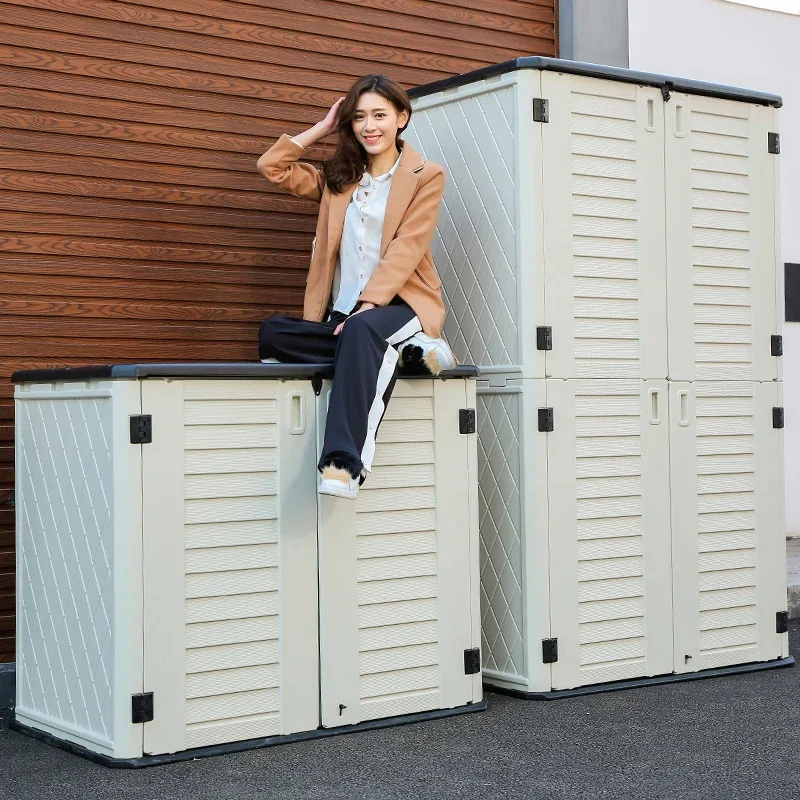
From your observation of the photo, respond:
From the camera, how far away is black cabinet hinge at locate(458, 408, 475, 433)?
4.45 meters

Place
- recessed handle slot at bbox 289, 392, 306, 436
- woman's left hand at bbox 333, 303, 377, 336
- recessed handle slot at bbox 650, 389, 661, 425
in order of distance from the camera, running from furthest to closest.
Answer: recessed handle slot at bbox 650, 389, 661, 425
woman's left hand at bbox 333, 303, 377, 336
recessed handle slot at bbox 289, 392, 306, 436

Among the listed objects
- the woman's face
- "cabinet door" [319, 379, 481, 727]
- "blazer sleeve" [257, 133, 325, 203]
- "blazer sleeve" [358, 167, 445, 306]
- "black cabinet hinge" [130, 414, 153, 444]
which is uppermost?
the woman's face

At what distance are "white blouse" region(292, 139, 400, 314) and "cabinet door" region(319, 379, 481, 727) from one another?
0.47m

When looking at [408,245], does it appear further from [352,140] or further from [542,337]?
[542,337]

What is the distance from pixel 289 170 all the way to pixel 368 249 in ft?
1.46

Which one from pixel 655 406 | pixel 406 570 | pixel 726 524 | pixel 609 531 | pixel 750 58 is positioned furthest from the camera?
pixel 750 58

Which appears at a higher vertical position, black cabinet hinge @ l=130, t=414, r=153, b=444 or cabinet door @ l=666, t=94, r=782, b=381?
cabinet door @ l=666, t=94, r=782, b=381

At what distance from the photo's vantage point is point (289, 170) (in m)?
4.68

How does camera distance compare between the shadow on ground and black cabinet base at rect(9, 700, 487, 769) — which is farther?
black cabinet base at rect(9, 700, 487, 769)

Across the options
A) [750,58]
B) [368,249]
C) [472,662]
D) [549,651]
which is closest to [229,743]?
[472,662]

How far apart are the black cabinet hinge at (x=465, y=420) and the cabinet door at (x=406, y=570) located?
16 mm

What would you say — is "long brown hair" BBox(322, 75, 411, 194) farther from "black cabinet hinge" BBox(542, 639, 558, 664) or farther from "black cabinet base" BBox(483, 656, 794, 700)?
"black cabinet base" BBox(483, 656, 794, 700)

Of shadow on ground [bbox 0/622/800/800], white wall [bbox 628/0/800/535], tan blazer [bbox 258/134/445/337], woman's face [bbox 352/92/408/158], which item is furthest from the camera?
white wall [bbox 628/0/800/535]

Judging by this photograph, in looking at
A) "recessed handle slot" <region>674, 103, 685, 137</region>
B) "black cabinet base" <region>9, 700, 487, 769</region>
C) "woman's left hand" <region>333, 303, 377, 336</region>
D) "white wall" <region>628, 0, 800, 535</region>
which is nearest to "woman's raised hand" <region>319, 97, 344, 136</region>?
"woman's left hand" <region>333, 303, 377, 336</region>
